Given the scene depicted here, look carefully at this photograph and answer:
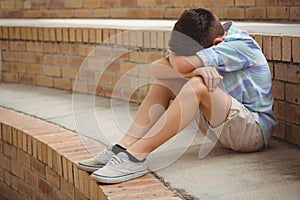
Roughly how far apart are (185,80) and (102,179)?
0.56 meters

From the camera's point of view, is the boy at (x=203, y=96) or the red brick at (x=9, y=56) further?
the red brick at (x=9, y=56)

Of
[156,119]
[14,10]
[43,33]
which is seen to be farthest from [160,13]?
[156,119]

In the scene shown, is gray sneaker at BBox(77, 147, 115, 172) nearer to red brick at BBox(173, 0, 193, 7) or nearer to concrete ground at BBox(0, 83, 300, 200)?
concrete ground at BBox(0, 83, 300, 200)

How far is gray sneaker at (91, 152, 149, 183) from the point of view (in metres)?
2.18

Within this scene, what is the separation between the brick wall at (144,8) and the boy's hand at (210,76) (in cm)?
163

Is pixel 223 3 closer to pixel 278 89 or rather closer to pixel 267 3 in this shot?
pixel 267 3

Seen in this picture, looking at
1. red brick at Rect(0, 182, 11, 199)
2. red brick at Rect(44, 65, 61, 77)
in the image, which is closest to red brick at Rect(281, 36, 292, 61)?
red brick at Rect(0, 182, 11, 199)

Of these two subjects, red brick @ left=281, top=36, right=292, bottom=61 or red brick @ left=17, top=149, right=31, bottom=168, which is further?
red brick @ left=17, top=149, right=31, bottom=168

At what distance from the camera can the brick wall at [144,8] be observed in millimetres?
3930

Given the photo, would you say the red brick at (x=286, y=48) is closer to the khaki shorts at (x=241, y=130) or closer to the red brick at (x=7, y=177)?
the khaki shorts at (x=241, y=130)

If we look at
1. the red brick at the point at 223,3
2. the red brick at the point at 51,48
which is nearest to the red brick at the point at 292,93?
the red brick at the point at 223,3

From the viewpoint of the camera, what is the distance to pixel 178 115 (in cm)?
226

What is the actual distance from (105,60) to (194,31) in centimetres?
156

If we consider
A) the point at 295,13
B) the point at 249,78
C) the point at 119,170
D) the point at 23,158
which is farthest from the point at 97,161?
the point at 295,13
